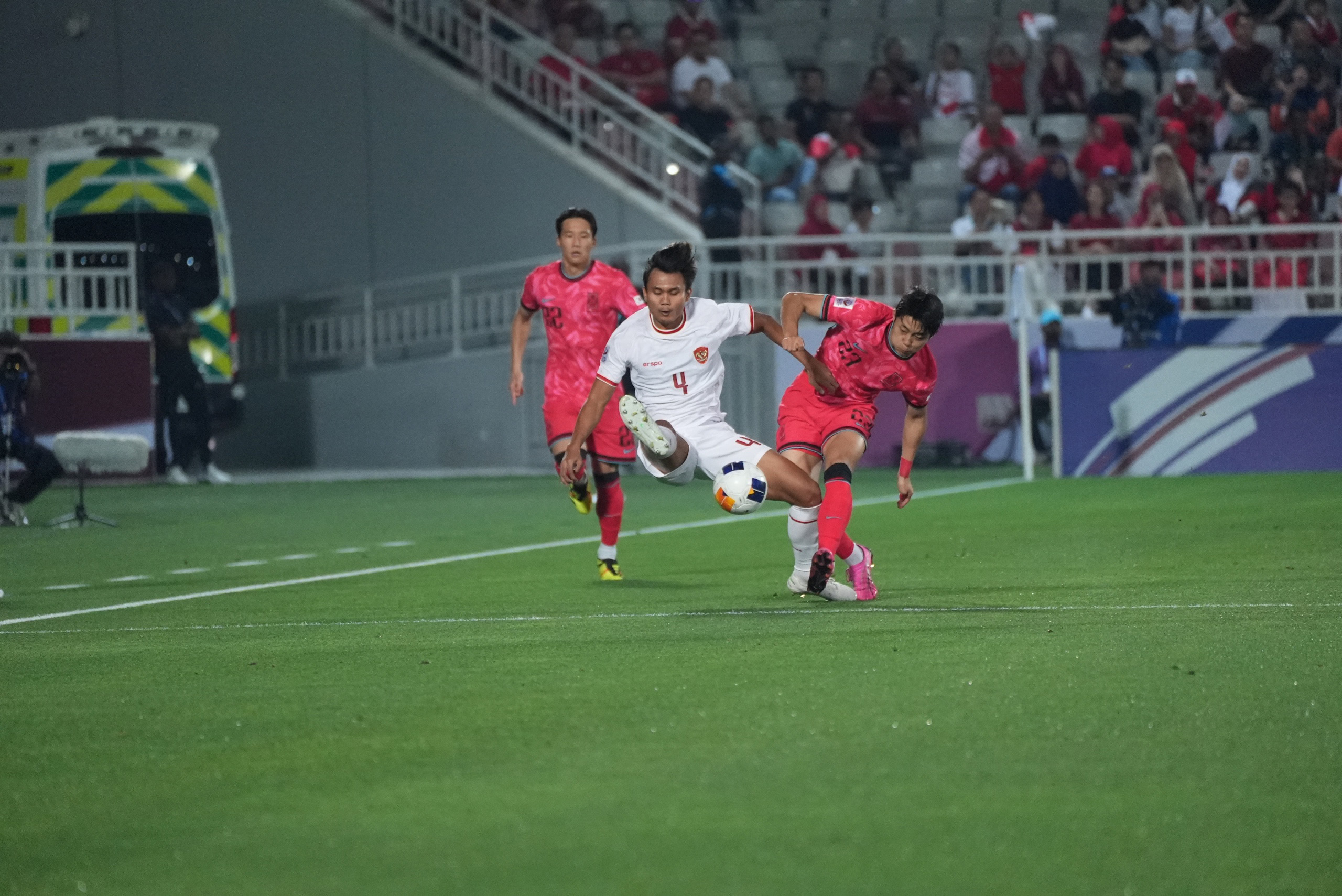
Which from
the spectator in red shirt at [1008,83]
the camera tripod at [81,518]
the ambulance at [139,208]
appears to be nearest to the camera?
the camera tripod at [81,518]

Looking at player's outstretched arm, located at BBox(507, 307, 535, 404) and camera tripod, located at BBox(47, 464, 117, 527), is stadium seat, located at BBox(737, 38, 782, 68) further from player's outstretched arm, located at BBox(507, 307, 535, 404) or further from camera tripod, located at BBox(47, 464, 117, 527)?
player's outstretched arm, located at BBox(507, 307, 535, 404)

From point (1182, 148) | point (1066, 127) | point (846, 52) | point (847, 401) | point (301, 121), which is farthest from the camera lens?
point (846, 52)

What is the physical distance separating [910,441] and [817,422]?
0.55 meters

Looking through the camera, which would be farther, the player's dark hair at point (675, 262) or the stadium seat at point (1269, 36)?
the stadium seat at point (1269, 36)

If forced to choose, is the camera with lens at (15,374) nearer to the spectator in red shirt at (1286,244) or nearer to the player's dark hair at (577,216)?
the player's dark hair at (577,216)

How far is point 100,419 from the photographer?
71.4ft

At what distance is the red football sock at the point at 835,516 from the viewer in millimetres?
9398

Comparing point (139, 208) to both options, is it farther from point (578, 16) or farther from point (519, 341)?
point (519, 341)

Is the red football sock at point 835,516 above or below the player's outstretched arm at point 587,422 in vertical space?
below

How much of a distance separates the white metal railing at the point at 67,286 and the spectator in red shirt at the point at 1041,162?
1067 centimetres

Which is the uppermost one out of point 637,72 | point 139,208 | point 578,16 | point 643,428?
point 578,16

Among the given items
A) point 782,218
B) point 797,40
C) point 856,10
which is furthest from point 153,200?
point 856,10

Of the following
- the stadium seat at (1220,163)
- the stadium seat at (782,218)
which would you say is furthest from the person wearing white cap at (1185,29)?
the stadium seat at (782,218)

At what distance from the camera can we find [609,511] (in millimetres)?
11383
